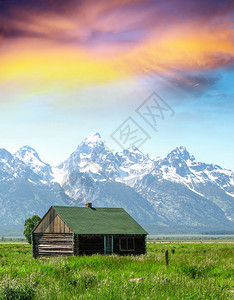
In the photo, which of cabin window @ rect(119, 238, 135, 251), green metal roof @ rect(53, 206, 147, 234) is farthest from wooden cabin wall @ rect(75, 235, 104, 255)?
cabin window @ rect(119, 238, 135, 251)

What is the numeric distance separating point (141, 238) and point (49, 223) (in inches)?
395

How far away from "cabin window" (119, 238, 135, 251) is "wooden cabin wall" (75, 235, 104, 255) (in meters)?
2.53

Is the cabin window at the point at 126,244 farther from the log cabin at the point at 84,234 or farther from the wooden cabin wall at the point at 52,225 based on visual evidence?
the wooden cabin wall at the point at 52,225

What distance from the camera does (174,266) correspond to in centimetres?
2284

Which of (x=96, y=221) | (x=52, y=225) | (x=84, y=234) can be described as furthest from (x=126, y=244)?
(x=52, y=225)

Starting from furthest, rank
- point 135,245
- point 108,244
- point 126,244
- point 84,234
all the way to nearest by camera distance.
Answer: point 135,245 < point 126,244 < point 108,244 < point 84,234

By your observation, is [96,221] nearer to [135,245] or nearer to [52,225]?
[52,225]

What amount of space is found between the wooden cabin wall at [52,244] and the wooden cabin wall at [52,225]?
420 millimetres

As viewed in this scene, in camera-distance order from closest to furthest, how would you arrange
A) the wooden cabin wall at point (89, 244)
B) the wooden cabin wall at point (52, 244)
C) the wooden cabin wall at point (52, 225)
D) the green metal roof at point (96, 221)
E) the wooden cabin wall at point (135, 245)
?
the wooden cabin wall at point (89, 244)
the wooden cabin wall at point (52, 244)
the green metal roof at point (96, 221)
the wooden cabin wall at point (52, 225)
the wooden cabin wall at point (135, 245)

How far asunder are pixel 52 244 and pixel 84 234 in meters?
4.59

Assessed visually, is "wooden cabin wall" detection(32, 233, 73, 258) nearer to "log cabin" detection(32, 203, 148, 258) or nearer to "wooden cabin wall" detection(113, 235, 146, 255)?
"log cabin" detection(32, 203, 148, 258)

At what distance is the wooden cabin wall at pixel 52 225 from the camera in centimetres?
4483

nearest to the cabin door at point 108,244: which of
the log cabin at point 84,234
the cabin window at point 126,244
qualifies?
the log cabin at point 84,234

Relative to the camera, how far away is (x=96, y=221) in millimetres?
46969
